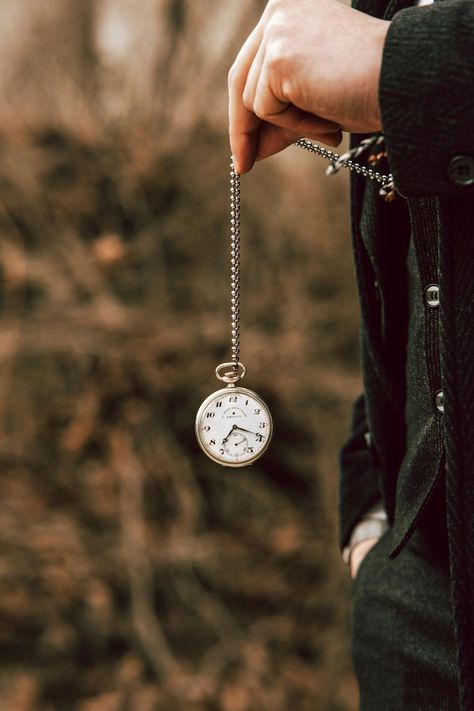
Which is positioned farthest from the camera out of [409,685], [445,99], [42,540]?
[42,540]

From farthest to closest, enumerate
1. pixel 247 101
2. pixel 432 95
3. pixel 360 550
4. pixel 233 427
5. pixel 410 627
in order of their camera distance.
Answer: pixel 360 550 → pixel 233 427 → pixel 410 627 → pixel 247 101 → pixel 432 95

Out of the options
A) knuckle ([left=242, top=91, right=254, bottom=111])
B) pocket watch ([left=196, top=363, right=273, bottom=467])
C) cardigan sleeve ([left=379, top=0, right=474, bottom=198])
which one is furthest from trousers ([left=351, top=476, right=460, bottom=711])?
knuckle ([left=242, top=91, right=254, bottom=111])

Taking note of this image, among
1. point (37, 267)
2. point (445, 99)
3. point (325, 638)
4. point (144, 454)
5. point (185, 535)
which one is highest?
point (445, 99)

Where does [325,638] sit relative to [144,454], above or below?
below

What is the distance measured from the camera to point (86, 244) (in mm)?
4109

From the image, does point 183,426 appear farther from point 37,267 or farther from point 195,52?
point 195,52

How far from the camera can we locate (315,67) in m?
0.96

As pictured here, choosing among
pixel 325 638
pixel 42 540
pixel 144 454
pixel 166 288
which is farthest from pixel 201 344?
pixel 325 638

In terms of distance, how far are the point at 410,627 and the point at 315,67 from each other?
2.94 feet

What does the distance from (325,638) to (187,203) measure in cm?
226

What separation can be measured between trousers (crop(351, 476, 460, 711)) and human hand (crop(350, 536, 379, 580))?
0.13m

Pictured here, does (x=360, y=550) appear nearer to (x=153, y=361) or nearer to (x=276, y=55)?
(x=276, y=55)

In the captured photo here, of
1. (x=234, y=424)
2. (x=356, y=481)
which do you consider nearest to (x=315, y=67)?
(x=234, y=424)

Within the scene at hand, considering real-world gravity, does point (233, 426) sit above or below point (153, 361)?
above
